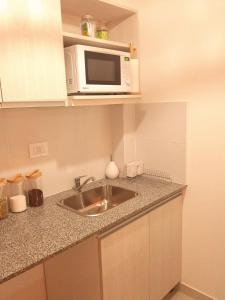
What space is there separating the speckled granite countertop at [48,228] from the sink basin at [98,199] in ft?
0.25

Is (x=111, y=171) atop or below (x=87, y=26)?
below

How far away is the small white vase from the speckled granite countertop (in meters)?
0.35

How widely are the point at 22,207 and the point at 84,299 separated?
0.64 m

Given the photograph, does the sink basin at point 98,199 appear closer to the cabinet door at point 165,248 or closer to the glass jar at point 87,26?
the cabinet door at point 165,248

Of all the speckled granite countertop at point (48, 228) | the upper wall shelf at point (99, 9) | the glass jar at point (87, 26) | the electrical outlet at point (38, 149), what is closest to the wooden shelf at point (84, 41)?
the glass jar at point (87, 26)

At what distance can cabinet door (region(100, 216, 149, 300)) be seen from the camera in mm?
1369

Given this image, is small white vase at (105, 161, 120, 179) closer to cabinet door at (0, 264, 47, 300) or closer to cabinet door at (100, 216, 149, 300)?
cabinet door at (100, 216, 149, 300)

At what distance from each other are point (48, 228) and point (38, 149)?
1.87ft

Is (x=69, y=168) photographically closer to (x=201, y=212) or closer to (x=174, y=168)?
(x=174, y=168)

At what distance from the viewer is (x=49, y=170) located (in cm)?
176

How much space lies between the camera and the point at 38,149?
1684mm

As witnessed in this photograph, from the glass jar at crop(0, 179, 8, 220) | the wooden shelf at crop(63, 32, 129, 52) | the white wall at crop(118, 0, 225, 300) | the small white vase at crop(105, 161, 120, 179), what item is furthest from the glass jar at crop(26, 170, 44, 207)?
the white wall at crop(118, 0, 225, 300)

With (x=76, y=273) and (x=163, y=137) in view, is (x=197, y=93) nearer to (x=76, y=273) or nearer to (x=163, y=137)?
(x=163, y=137)

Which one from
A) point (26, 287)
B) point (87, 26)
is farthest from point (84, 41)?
point (26, 287)
